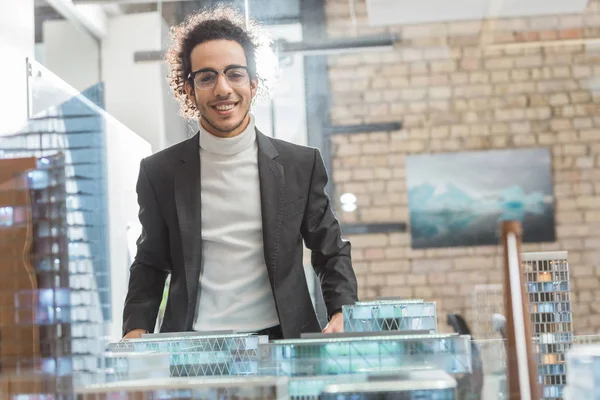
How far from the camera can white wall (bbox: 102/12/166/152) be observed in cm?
449

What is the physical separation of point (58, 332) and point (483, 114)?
14.6ft

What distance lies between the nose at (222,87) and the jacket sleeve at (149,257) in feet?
0.80

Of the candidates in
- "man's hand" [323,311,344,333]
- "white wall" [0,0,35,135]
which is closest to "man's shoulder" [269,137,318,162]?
"man's hand" [323,311,344,333]

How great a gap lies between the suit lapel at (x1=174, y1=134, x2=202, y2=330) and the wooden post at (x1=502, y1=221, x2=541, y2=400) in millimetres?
945

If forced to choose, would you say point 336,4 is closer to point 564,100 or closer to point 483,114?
point 483,114

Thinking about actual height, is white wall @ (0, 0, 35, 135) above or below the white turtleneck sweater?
above

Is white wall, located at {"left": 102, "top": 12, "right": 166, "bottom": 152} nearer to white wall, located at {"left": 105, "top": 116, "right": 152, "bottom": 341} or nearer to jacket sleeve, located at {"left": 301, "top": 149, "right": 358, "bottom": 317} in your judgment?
white wall, located at {"left": 105, "top": 116, "right": 152, "bottom": 341}

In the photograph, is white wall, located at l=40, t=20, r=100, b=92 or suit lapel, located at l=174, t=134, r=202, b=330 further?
white wall, located at l=40, t=20, r=100, b=92

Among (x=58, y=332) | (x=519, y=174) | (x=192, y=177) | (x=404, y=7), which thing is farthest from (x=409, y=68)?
(x=58, y=332)

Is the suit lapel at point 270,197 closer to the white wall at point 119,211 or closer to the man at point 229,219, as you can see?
the man at point 229,219

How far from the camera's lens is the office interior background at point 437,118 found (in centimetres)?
473

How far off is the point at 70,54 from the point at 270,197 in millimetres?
3197

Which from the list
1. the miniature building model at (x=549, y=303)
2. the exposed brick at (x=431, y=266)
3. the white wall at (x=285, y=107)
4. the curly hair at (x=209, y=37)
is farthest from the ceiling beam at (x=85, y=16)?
the miniature building model at (x=549, y=303)

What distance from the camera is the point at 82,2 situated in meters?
4.56
